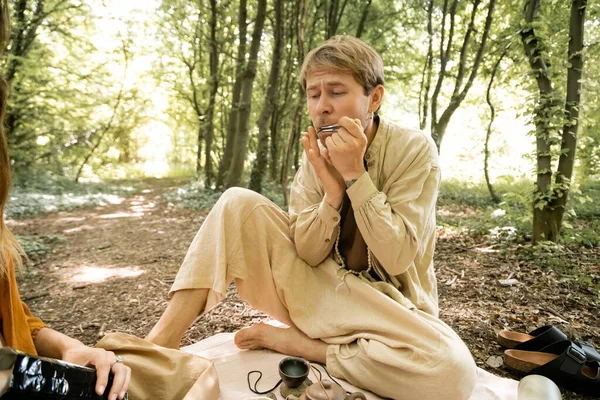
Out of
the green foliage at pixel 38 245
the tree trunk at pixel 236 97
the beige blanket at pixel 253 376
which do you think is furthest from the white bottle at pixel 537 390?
the tree trunk at pixel 236 97

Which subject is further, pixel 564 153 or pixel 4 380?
pixel 564 153

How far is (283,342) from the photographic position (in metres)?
2.10

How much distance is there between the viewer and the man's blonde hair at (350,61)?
1942 millimetres

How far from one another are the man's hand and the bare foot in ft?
3.09

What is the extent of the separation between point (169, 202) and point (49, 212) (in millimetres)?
2751

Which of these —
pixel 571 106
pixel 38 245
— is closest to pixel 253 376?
pixel 571 106

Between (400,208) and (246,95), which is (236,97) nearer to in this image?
(246,95)

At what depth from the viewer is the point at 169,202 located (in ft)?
33.0

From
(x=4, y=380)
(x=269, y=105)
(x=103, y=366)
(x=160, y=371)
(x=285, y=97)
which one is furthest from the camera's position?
(x=285, y=97)

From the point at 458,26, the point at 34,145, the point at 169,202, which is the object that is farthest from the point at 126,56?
the point at 458,26

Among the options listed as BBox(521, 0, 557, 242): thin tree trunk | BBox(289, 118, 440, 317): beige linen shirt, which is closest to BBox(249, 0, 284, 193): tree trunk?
BBox(521, 0, 557, 242): thin tree trunk

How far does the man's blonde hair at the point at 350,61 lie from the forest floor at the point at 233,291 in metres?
1.93

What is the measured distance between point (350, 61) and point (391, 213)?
835 mm

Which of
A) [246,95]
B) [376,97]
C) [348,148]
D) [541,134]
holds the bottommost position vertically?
[348,148]
